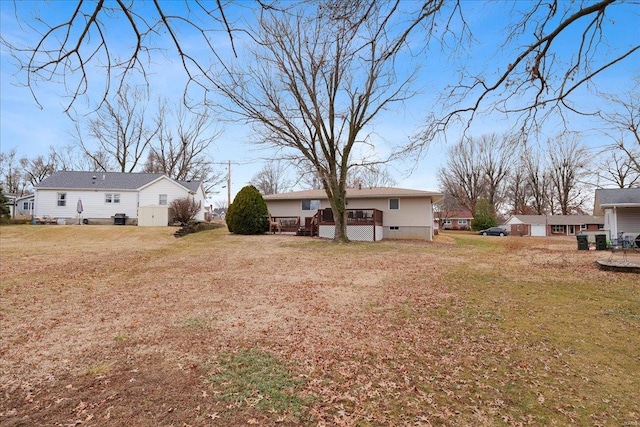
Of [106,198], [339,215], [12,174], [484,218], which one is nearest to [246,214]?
[339,215]

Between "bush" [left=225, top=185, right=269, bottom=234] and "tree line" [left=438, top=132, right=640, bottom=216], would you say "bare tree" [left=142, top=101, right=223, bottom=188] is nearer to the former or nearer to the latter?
"bush" [left=225, top=185, right=269, bottom=234]

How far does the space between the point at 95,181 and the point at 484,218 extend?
44868mm

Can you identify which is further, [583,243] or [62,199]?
[62,199]

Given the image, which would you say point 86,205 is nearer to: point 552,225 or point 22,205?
point 22,205

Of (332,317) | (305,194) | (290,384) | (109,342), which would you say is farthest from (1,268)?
(305,194)

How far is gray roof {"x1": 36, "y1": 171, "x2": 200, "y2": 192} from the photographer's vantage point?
1114 inches

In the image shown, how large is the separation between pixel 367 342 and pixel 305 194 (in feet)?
70.7

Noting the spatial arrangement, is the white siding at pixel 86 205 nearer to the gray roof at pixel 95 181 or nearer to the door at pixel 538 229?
the gray roof at pixel 95 181

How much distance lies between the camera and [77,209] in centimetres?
2770

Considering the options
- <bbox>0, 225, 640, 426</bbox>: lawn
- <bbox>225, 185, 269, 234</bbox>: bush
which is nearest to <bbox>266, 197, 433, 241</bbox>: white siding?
<bbox>225, 185, 269, 234</bbox>: bush

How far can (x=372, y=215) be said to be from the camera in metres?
22.4

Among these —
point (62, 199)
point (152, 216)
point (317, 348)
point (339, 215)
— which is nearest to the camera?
point (317, 348)

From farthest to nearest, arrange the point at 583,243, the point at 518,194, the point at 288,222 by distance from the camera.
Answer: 1. the point at 518,194
2. the point at 288,222
3. the point at 583,243

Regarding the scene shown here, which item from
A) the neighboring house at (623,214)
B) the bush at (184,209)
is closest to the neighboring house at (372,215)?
the bush at (184,209)
